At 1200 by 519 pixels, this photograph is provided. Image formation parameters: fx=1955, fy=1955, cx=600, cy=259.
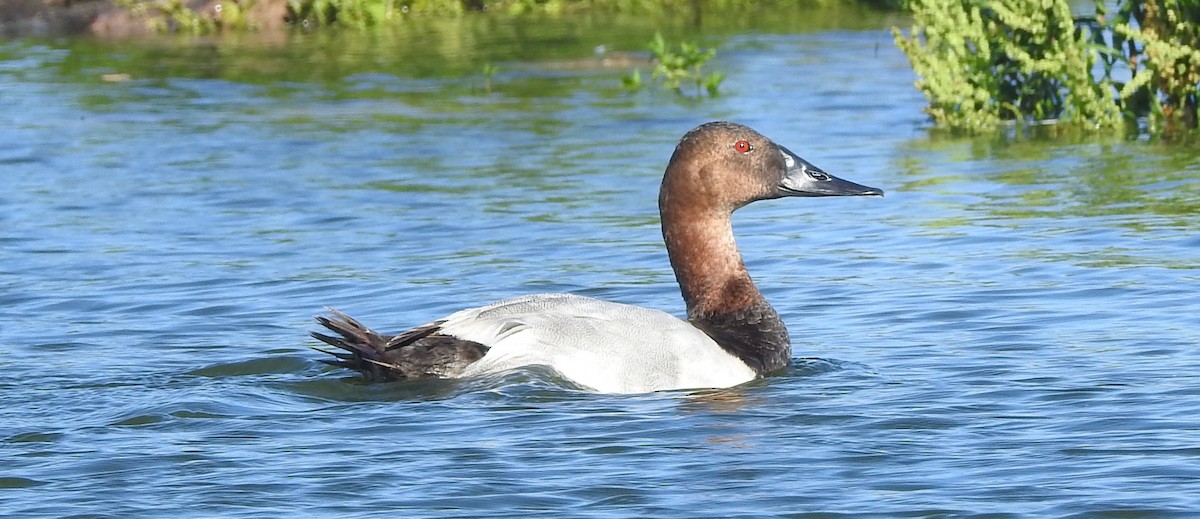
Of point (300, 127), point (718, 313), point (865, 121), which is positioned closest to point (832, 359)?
point (718, 313)

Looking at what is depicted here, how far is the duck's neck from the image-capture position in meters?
8.54

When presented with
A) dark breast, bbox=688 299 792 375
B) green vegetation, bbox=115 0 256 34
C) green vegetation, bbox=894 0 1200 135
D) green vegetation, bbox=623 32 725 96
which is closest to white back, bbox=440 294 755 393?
dark breast, bbox=688 299 792 375

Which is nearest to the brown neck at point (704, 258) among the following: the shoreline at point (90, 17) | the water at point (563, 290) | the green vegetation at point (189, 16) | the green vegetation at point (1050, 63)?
the water at point (563, 290)

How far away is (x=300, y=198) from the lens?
14.1 m

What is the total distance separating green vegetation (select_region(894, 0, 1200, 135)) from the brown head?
635 centimetres

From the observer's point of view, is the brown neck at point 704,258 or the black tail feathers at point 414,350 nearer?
the black tail feathers at point 414,350

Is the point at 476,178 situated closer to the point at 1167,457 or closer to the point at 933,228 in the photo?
the point at 933,228

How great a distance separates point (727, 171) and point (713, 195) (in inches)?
4.9

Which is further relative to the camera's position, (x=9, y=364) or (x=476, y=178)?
(x=476, y=178)

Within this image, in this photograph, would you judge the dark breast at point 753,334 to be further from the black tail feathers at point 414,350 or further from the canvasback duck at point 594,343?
the black tail feathers at point 414,350

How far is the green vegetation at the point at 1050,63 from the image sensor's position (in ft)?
48.3

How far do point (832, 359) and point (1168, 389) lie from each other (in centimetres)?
152

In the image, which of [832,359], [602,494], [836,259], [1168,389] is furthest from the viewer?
[836,259]

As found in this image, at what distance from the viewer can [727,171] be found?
8.74 meters
